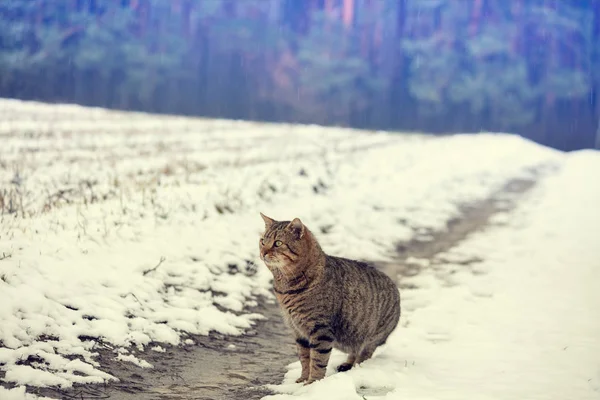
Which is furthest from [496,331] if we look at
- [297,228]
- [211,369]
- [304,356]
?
[211,369]

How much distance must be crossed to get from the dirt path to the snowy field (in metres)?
0.16

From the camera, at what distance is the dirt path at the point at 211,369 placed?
5223mm

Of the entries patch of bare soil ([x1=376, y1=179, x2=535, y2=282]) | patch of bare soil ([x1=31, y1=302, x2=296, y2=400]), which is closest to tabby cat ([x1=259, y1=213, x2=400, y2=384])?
patch of bare soil ([x1=31, y1=302, x2=296, y2=400])

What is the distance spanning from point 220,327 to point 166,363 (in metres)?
1.20

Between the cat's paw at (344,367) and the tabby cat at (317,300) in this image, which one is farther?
the cat's paw at (344,367)

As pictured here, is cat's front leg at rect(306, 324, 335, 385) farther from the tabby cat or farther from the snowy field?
the snowy field

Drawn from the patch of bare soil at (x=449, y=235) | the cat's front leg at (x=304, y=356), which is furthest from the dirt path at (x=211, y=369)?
the patch of bare soil at (x=449, y=235)

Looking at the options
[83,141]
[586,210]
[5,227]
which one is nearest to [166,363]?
[5,227]

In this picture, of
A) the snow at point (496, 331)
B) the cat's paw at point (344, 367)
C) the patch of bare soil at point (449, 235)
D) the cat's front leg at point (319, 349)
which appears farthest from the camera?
the patch of bare soil at point (449, 235)

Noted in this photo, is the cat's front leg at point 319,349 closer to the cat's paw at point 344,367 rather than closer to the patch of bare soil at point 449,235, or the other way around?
the cat's paw at point 344,367

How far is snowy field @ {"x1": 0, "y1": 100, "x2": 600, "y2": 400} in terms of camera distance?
18.3 feet

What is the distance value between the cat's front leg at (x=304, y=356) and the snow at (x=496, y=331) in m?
0.18

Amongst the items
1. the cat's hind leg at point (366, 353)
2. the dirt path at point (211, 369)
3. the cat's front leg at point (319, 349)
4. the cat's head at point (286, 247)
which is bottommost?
the dirt path at point (211, 369)

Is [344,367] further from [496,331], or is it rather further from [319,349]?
Answer: [496,331]
